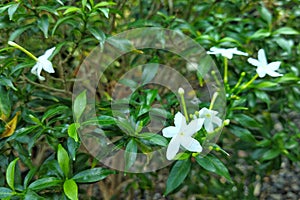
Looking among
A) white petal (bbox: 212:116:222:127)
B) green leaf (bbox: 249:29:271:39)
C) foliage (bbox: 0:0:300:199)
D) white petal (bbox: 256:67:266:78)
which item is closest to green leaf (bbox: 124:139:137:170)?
foliage (bbox: 0:0:300:199)

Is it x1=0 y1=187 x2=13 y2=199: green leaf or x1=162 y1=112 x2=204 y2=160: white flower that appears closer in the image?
x1=162 y1=112 x2=204 y2=160: white flower

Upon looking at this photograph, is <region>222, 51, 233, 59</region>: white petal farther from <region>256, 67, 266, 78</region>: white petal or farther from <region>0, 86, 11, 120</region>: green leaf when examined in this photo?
<region>0, 86, 11, 120</region>: green leaf

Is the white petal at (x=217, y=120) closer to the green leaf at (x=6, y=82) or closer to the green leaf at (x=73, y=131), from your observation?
the green leaf at (x=73, y=131)

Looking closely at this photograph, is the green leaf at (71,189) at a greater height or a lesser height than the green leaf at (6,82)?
lesser

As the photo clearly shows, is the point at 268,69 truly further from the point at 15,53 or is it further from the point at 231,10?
the point at 15,53

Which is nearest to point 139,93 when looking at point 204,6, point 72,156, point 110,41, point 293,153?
point 110,41

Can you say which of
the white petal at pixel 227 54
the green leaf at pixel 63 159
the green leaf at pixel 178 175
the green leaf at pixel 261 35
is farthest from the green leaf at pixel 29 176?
the green leaf at pixel 261 35
